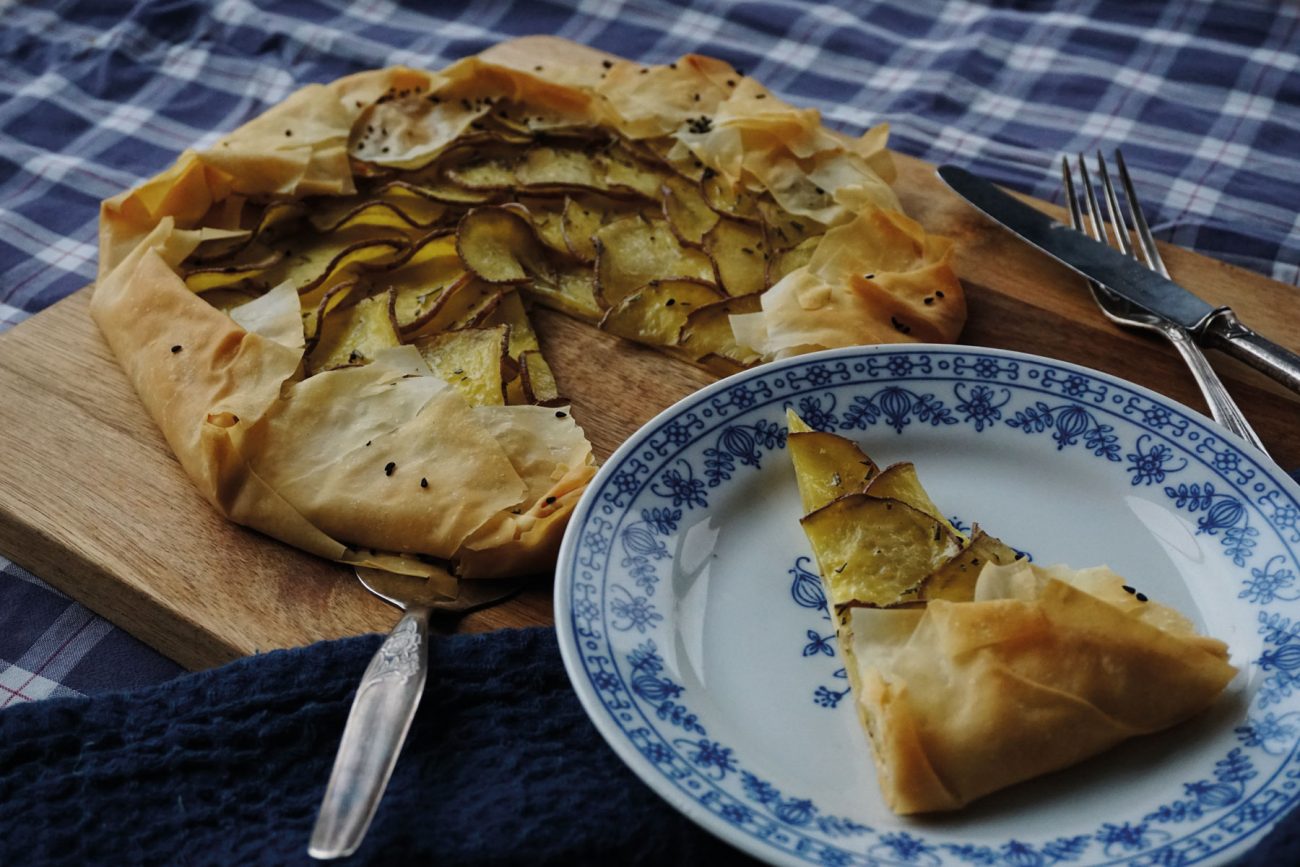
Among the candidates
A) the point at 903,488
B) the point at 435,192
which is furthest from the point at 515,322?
the point at 903,488

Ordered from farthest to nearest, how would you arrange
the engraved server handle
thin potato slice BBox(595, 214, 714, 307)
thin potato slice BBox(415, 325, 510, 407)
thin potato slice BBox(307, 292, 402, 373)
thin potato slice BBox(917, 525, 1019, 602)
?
1. thin potato slice BBox(595, 214, 714, 307)
2. thin potato slice BBox(307, 292, 402, 373)
3. thin potato slice BBox(415, 325, 510, 407)
4. thin potato slice BBox(917, 525, 1019, 602)
5. the engraved server handle

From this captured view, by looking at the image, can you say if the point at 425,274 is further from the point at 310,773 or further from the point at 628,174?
the point at 310,773

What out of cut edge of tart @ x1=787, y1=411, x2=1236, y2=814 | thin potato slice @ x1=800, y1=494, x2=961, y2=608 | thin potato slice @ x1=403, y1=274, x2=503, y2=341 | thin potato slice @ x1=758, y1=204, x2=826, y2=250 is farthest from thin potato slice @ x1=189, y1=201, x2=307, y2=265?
cut edge of tart @ x1=787, y1=411, x2=1236, y2=814

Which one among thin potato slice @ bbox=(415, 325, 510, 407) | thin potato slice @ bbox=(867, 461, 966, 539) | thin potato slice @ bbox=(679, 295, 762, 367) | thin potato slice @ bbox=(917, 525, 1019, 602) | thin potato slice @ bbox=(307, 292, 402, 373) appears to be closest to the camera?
thin potato slice @ bbox=(917, 525, 1019, 602)

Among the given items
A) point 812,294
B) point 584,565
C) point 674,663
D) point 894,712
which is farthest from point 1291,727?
point 812,294

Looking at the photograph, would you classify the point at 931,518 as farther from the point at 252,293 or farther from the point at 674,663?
the point at 252,293

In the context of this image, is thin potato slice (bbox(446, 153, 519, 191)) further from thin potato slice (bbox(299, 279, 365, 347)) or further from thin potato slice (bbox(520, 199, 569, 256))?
thin potato slice (bbox(299, 279, 365, 347))
